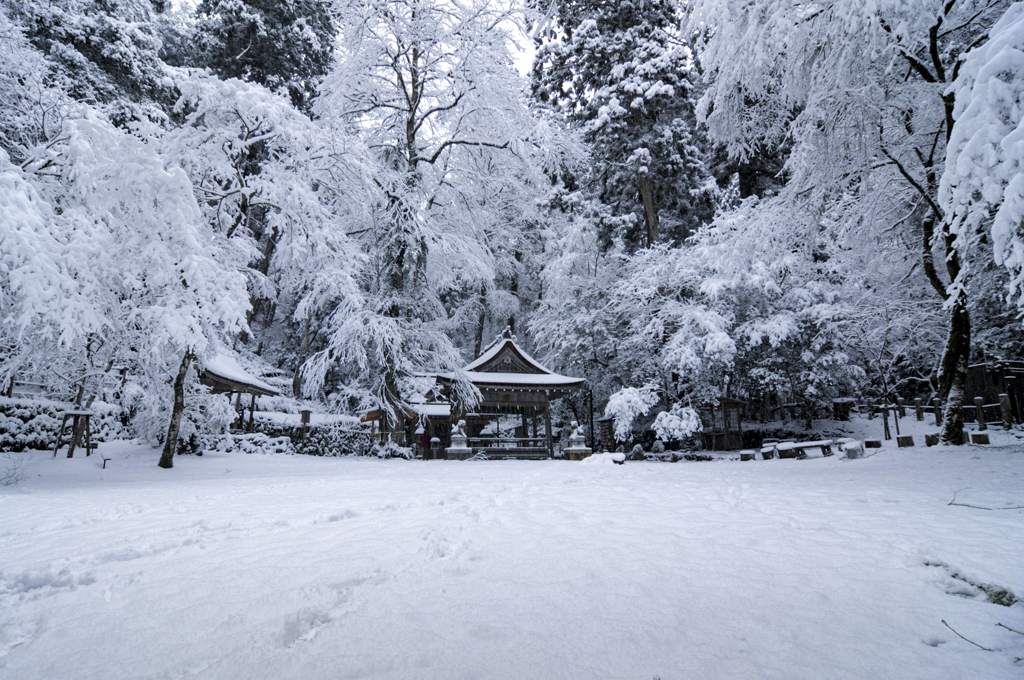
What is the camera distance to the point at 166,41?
22.5 m

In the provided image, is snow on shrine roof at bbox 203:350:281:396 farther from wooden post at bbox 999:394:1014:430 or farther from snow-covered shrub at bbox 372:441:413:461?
wooden post at bbox 999:394:1014:430

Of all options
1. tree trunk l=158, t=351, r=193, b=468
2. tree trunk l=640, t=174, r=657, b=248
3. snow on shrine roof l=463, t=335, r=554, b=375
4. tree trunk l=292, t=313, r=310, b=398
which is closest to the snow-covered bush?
snow on shrine roof l=463, t=335, r=554, b=375

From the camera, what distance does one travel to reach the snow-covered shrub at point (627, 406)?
16.5 meters

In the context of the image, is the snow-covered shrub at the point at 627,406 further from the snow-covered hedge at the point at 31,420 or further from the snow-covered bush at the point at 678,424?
the snow-covered hedge at the point at 31,420

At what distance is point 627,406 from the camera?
655 inches

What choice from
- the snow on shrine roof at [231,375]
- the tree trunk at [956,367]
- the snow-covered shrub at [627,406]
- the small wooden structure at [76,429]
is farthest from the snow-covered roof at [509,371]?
the tree trunk at [956,367]

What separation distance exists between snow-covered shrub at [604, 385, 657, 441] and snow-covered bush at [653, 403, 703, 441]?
25.5 inches

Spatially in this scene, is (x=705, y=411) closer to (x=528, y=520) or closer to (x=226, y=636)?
(x=528, y=520)

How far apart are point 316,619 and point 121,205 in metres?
7.80

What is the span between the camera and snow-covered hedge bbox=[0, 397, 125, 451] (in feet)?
34.4

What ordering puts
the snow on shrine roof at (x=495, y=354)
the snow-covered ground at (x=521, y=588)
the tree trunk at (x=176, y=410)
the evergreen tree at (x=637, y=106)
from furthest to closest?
the evergreen tree at (x=637, y=106), the snow on shrine roof at (x=495, y=354), the tree trunk at (x=176, y=410), the snow-covered ground at (x=521, y=588)

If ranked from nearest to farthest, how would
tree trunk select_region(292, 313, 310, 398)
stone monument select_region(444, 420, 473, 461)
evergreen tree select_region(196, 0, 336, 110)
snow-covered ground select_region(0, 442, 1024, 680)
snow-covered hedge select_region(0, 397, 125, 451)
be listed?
1. snow-covered ground select_region(0, 442, 1024, 680)
2. snow-covered hedge select_region(0, 397, 125, 451)
3. stone monument select_region(444, 420, 473, 461)
4. evergreen tree select_region(196, 0, 336, 110)
5. tree trunk select_region(292, 313, 310, 398)

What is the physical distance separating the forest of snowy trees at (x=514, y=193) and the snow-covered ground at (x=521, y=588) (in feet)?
6.82

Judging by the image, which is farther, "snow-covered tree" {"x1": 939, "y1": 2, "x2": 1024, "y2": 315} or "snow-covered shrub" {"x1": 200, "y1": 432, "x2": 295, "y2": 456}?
"snow-covered shrub" {"x1": 200, "y1": 432, "x2": 295, "y2": 456}
